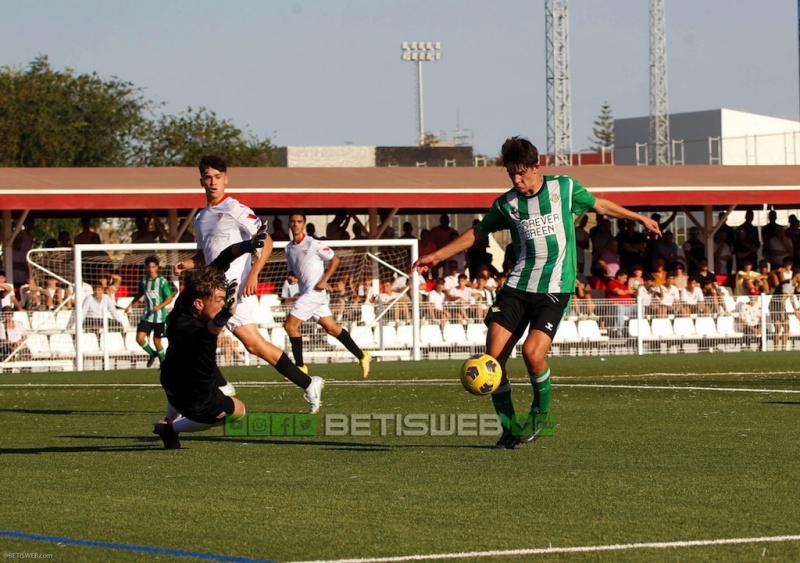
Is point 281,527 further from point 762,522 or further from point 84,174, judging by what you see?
point 84,174

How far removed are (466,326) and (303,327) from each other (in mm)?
2794

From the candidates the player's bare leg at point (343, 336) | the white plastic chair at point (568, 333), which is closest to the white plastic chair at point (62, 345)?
the player's bare leg at point (343, 336)

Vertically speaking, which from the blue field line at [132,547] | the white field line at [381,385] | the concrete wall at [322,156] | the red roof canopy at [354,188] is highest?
the concrete wall at [322,156]

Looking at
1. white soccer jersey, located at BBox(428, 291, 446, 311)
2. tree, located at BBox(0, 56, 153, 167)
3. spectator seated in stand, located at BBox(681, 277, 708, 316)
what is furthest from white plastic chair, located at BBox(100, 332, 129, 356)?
tree, located at BBox(0, 56, 153, 167)

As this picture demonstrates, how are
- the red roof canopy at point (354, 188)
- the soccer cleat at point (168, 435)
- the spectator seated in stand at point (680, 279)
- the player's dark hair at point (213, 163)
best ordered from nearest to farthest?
the soccer cleat at point (168, 435) → the player's dark hair at point (213, 163) → the red roof canopy at point (354, 188) → the spectator seated in stand at point (680, 279)

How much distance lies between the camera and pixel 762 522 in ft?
20.1

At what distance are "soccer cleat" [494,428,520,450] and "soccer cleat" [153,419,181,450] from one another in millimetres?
2197

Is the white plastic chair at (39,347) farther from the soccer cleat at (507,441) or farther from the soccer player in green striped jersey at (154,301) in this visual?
the soccer cleat at (507,441)

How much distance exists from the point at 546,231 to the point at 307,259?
7.55m

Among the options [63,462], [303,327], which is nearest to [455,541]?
[63,462]

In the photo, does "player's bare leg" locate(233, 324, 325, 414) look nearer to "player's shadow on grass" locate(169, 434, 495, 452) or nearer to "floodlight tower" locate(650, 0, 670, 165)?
"player's shadow on grass" locate(169, 434, 495, 452)

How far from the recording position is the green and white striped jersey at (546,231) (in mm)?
9180

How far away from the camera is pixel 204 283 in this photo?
8.20 metres

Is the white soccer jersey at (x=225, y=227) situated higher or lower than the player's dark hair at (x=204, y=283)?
higher
